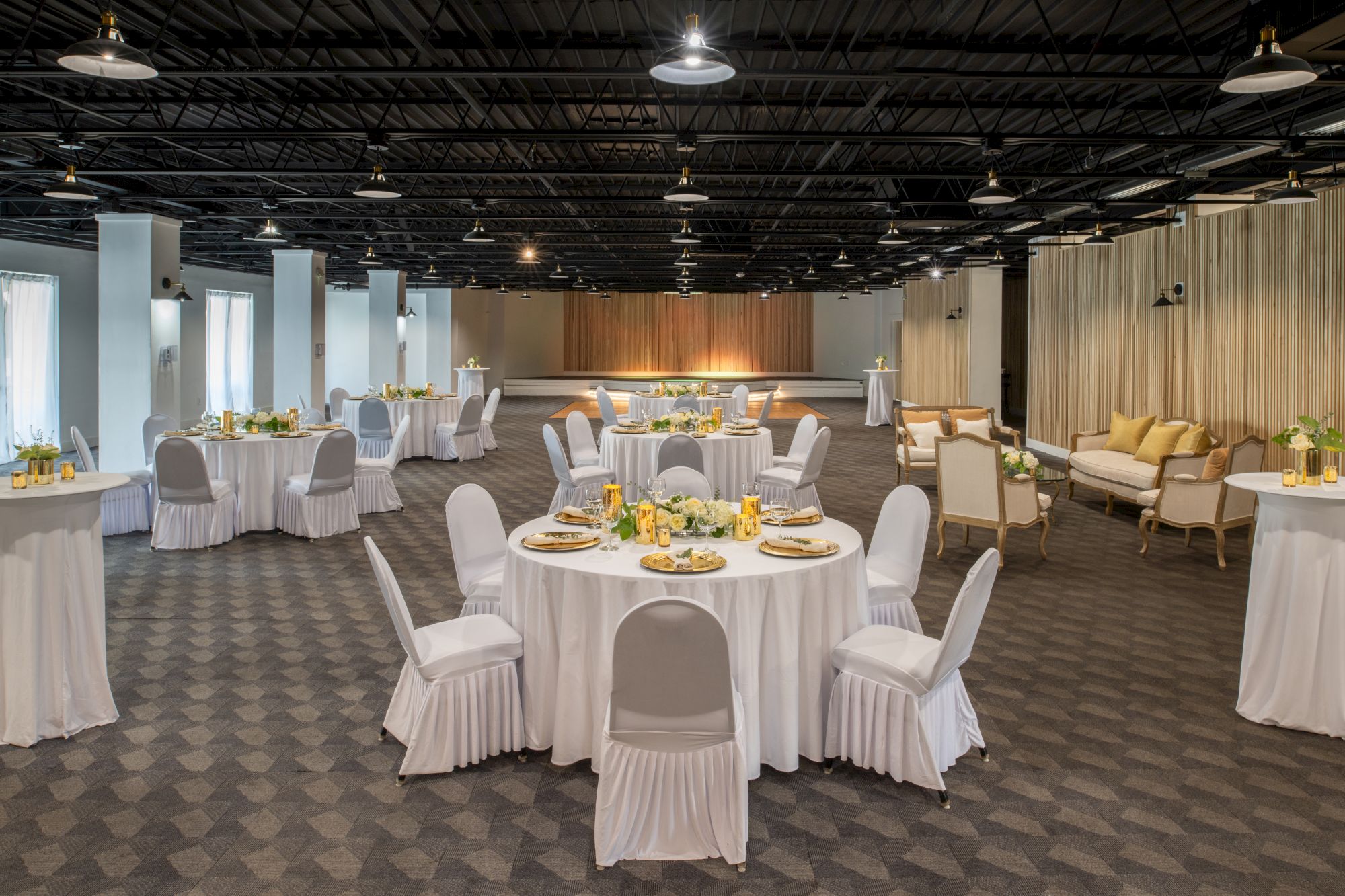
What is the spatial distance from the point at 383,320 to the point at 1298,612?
19090 millimetres

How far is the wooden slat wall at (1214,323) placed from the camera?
8891 millimetres

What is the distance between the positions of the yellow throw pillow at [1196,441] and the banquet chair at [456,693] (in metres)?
8.38

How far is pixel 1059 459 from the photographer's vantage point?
47.7 ft

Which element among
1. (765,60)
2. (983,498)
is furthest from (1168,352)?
(765,60)

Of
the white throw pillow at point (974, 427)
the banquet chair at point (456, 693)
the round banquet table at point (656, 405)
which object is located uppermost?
the round banquet table at point (656, 405)

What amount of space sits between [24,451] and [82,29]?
16.1 feet

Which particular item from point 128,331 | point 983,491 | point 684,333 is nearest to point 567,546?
point 983,491

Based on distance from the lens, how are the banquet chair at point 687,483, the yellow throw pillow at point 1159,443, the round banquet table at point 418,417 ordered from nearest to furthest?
the banquet chair at point 687,483 < the yellow throw pillow at point 1159,443 < the round banquet table at point 418,417

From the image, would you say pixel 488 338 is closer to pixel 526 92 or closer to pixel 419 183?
pixel 419 183

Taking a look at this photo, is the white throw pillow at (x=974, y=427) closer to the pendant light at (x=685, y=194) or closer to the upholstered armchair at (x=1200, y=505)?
the upholstered armchair at (x=1200, y=505)

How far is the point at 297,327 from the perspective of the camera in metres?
15.9

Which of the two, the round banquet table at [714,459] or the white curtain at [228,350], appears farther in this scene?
the white curtain at [228,350]

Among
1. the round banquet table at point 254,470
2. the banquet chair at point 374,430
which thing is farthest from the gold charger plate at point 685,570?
the banquet chair at point 374,430

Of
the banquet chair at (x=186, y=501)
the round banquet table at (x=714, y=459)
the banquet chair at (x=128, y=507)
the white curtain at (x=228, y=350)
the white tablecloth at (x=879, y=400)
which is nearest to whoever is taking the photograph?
the banquet chair at (x=186, y=501)
